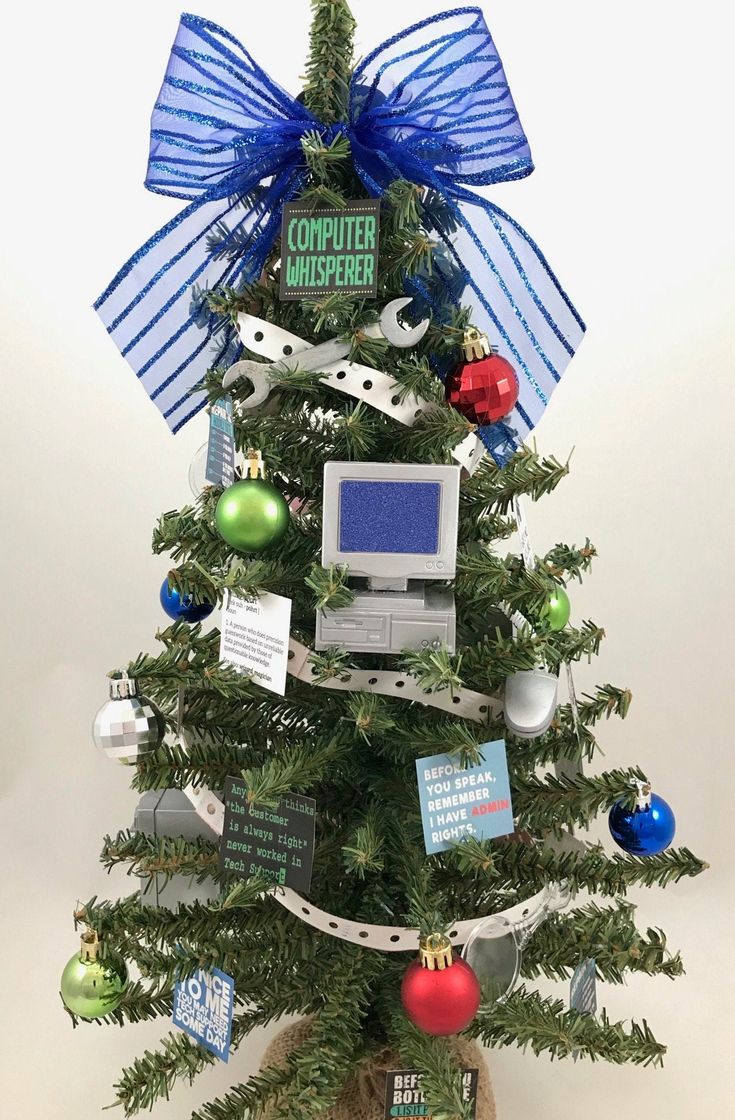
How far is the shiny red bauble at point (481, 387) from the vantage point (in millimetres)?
1090

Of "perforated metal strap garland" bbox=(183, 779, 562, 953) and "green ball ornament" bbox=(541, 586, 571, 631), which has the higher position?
"green ball ornament" bbox=(541, 586, 571, 631)

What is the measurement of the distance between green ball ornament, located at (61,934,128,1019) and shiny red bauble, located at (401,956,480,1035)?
34 centimetres

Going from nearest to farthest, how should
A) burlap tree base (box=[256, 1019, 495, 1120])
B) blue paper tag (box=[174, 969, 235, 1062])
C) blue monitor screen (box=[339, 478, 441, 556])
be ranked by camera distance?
blue monitor screen (box=[339, 478, 441, 556]) < blue paper tag (box=[174, 969, 235, 1062]) < burlap tree base (box=[256, 1019, 495, 1120])

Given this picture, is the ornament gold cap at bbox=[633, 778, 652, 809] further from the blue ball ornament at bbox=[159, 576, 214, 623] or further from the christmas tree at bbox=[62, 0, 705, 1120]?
the blue ball ornament at bbox=[159, 576, 214, 623]

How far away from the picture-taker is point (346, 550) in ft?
3.55

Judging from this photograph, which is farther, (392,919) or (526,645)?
(392,919)

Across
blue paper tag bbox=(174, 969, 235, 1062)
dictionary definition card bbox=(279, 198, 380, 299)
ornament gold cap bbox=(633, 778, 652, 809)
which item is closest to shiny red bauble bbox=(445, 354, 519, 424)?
dictionary definition card bbox=(279, 198, 380, 299)

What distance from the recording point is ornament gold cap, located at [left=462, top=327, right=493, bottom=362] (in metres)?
1.10

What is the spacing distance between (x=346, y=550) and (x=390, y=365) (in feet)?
0.65

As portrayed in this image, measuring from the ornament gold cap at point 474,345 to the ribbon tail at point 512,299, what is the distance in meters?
0.10

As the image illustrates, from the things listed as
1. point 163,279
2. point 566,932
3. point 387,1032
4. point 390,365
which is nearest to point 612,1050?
point 566,932

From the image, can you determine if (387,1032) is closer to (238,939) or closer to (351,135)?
(238,939)

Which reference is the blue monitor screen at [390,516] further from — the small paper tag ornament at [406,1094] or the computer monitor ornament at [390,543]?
the small paper tag ornament at [406,1094]

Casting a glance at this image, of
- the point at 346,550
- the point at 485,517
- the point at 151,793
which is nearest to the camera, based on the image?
the point at 346,550
